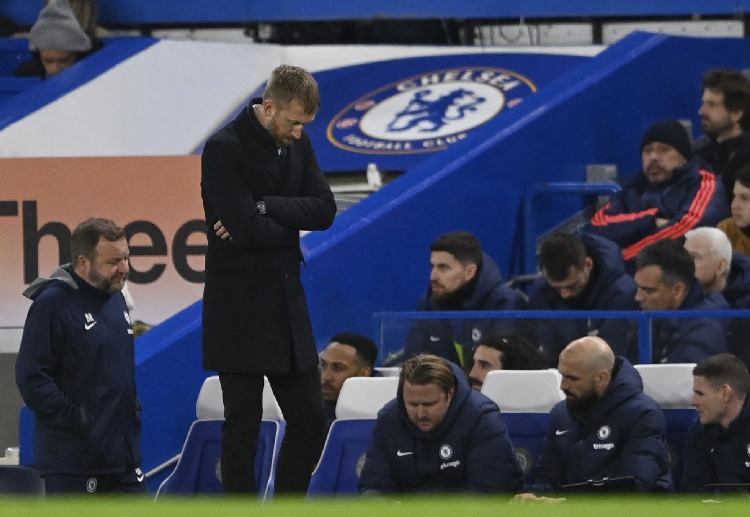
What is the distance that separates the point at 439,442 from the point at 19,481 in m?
1.86

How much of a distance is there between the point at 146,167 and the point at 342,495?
2438 mm

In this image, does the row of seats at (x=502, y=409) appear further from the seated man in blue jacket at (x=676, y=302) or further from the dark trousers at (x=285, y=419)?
the dark trousers at (x=285, y=419)

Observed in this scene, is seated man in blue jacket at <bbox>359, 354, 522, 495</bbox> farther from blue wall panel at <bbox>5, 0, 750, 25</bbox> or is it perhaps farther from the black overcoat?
blue wall panel at <bbox>5, 0, 750, 25</bbox>

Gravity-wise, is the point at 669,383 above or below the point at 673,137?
below

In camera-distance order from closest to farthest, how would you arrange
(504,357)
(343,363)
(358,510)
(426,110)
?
(358,510), (504,357), (343,363), (426,110)

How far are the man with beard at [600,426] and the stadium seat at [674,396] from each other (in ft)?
0.76

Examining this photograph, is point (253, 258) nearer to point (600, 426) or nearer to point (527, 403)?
point (600, 426)

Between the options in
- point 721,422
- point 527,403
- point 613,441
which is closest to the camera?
point 721,422

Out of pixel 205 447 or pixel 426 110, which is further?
pixel 426 110

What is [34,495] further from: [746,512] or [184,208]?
[184,208]

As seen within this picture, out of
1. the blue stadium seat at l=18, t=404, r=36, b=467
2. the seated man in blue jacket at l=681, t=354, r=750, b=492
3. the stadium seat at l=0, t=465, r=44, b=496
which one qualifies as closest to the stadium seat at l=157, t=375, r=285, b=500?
the blue stadium seat at l=18, t=404, r=36, b=467

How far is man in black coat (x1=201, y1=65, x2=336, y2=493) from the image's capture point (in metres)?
5.71

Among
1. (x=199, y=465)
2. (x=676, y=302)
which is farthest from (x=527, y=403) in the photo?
(x=199, y=465)

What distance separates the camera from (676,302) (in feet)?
24.9
